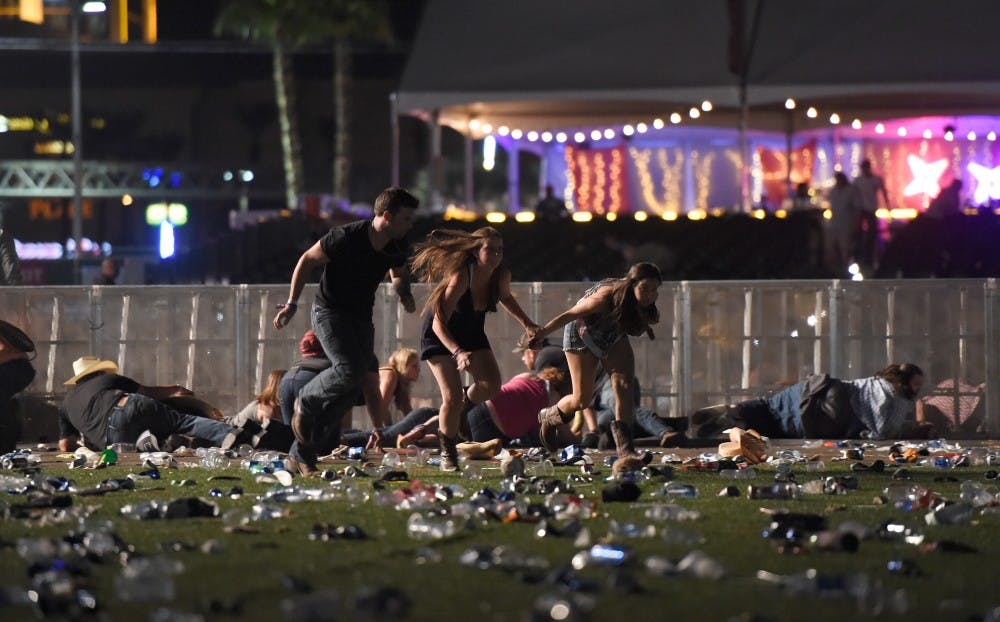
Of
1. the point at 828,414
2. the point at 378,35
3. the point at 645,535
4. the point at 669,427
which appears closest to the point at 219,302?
the point at 669,427

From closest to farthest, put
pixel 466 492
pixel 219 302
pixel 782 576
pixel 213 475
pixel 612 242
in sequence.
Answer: pixel 782 576
pixel 466 492
pixel 213 475
pixel 219 302
pixel 612 242

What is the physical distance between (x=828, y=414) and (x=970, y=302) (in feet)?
6.22

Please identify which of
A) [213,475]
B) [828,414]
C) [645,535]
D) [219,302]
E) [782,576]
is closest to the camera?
[782,576]

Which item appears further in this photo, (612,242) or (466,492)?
(612,242)

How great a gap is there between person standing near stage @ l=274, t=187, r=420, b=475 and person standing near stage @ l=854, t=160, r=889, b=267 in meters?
14.7

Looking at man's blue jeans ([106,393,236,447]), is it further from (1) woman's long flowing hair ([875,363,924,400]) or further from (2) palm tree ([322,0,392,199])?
(2) palm tree ([322,0,392,199])

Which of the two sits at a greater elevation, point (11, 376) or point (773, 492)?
point (11, 376)

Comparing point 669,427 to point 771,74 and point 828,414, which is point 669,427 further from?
point 771,74

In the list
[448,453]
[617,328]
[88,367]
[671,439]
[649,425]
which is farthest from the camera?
[649,425]

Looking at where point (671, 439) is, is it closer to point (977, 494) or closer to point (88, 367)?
point (88, 367)

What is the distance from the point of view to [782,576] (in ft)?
20.8

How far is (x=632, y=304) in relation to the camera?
11.1m

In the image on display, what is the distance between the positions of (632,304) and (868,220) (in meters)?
14.1

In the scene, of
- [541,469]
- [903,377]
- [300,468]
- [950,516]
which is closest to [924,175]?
[903,377]
